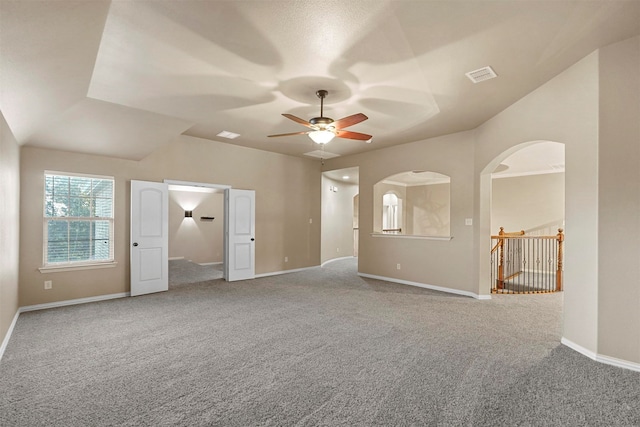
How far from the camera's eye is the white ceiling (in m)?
2.25

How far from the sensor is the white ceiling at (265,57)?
2254mm

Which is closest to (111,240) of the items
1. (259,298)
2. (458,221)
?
(259,298)

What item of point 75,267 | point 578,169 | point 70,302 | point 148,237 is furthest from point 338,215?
point 578,169

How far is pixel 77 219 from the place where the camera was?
16.2 feet

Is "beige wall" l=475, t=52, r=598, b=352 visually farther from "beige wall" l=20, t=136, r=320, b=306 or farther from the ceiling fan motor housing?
"beige wall" l=20, t=136, r=320, b=306

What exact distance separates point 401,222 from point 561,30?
30.0ft

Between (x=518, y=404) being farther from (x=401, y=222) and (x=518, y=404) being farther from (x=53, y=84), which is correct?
(x=401, y=222)

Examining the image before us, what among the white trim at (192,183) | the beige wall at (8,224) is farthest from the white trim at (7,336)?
the white trim at (192,183)

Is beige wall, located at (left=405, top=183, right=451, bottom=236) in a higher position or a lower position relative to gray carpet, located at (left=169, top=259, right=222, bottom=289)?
higher

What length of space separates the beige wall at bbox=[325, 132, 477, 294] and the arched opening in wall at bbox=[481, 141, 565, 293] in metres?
1.47

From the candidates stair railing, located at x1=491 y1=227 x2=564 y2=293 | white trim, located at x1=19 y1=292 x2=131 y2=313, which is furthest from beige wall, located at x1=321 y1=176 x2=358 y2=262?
white trim, located at x1=19 y1=292 x2=131 y2=313

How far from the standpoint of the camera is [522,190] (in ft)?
28.6

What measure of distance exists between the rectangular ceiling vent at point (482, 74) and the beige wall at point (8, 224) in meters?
4.68

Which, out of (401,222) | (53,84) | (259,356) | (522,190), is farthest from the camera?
(401,222)
